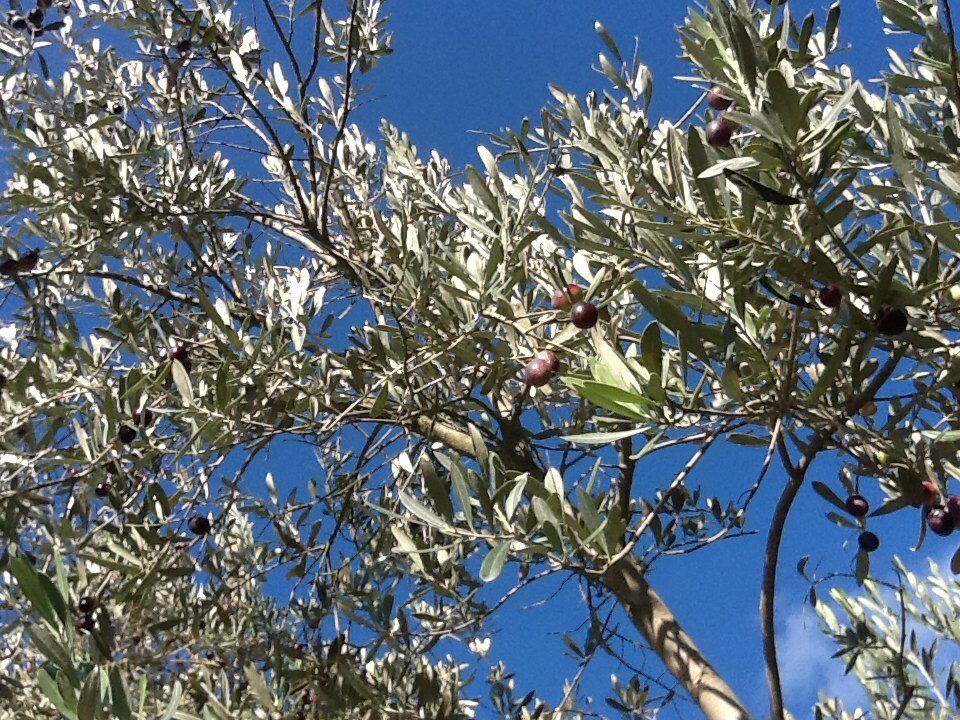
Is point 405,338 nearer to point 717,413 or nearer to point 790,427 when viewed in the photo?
point 717,413

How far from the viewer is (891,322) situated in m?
1.59

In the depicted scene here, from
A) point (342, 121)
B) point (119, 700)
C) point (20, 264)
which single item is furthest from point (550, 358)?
point (20, 264)

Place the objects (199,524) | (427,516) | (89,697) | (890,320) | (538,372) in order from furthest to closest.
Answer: (199,524)
(538,372)
(427,516)
(890,320)
(89,697)

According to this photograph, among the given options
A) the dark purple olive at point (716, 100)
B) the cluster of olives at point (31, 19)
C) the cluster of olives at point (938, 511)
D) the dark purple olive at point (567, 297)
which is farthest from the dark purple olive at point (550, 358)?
the cluster of olives at point (31, 19)

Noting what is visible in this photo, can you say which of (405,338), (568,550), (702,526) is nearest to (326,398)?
(405,338)

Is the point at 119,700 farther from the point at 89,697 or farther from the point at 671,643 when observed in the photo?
the point at 671,643

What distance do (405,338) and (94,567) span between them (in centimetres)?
147

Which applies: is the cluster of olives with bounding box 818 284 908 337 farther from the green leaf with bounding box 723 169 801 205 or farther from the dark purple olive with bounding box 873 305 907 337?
the green leaf with bounding box 723 169 801 205

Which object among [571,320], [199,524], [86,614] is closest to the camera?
[571,320]

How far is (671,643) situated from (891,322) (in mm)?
1257

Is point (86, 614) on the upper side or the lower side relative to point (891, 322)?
lower

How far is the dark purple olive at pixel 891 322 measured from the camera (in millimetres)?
1593

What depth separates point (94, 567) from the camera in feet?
9.55

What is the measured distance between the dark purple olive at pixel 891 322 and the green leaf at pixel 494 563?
2.64ft
